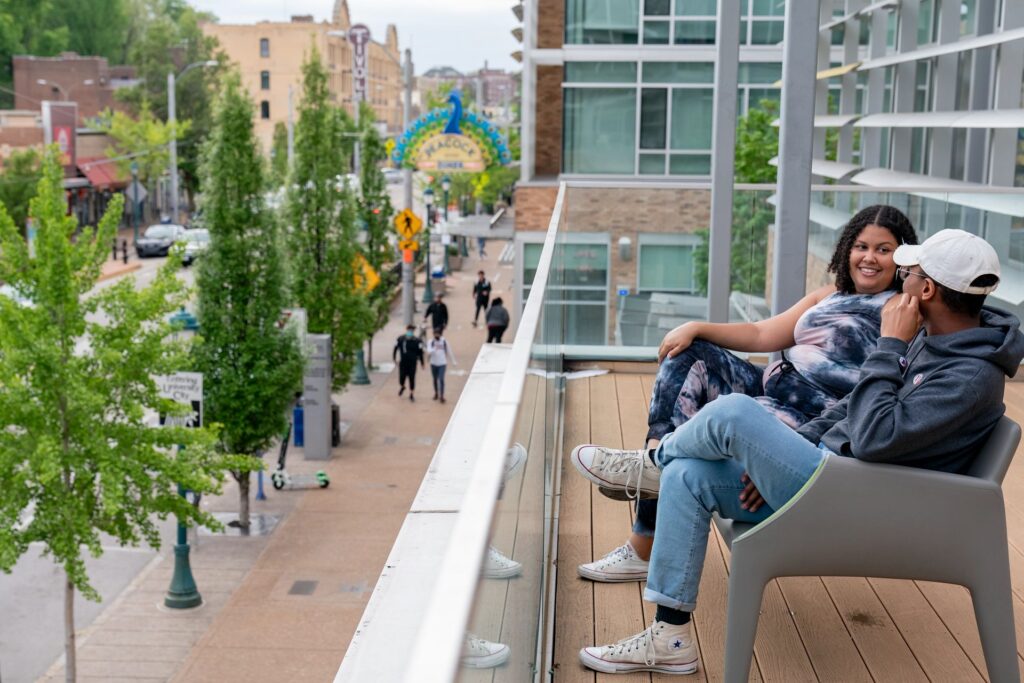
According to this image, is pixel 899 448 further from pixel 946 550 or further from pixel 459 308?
pixel 459 308

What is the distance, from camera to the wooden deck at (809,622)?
377cm

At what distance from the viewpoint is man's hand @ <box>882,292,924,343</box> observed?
11.1 ft

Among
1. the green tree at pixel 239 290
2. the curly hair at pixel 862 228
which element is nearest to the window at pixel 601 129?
the green tree at pixel 239 290

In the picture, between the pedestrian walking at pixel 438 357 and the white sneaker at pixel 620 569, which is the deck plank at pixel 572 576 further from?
the pedestrian walking at pixel 438 357

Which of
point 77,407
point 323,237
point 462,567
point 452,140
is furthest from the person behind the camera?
point 452,140

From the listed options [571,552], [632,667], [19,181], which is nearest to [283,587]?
[571,552]

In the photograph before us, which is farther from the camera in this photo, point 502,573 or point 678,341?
point 678,341

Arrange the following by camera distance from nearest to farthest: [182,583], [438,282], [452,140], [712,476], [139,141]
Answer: [712,476], [182,583], [452,140], [438,282], [139,141]

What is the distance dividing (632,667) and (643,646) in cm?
7

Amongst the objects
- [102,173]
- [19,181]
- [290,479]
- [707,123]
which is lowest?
[290,479]

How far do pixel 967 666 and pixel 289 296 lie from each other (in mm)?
18658

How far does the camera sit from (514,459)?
2.17m

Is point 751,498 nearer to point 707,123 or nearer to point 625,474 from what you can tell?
point 625,474

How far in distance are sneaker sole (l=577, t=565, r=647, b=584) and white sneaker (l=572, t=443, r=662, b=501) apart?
37 centimetres
